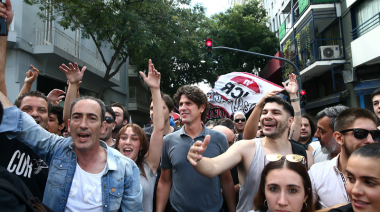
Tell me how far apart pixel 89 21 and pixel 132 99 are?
46.8 feet

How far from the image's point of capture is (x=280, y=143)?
311 centimetres

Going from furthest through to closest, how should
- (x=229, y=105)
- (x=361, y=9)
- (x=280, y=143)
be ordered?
(x=361, y=9)
(x=229, y=105)
(x=280, y=143)

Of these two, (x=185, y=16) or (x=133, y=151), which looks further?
(x=185, y=16)

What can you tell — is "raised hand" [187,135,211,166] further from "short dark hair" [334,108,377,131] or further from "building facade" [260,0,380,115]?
"building facade" [260,0,380,115]

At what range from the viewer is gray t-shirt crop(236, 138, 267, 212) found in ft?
9.27

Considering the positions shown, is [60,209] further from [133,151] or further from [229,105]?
[229,105]

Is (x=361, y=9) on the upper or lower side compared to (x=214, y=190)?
upper

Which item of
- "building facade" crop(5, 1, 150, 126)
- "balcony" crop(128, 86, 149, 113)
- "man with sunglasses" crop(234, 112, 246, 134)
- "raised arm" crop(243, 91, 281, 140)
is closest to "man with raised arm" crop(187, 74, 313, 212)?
"raised arm" crop(243, 91, 281, 140)

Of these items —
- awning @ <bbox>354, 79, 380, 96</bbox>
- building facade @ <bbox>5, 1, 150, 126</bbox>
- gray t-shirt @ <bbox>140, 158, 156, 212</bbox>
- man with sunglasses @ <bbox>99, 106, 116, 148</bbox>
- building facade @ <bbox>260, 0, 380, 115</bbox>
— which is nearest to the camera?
gray t-shirt @ <bbox>140, 158, 156, 212</bbox>

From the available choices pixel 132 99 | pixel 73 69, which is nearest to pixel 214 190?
pixel 73 69

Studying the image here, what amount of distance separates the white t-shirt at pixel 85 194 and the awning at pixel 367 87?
42.8 ft

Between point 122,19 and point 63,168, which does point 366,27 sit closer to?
point 122,19

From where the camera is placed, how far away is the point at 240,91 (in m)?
6.70

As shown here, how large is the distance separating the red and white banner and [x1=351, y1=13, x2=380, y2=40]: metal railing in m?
8.07
